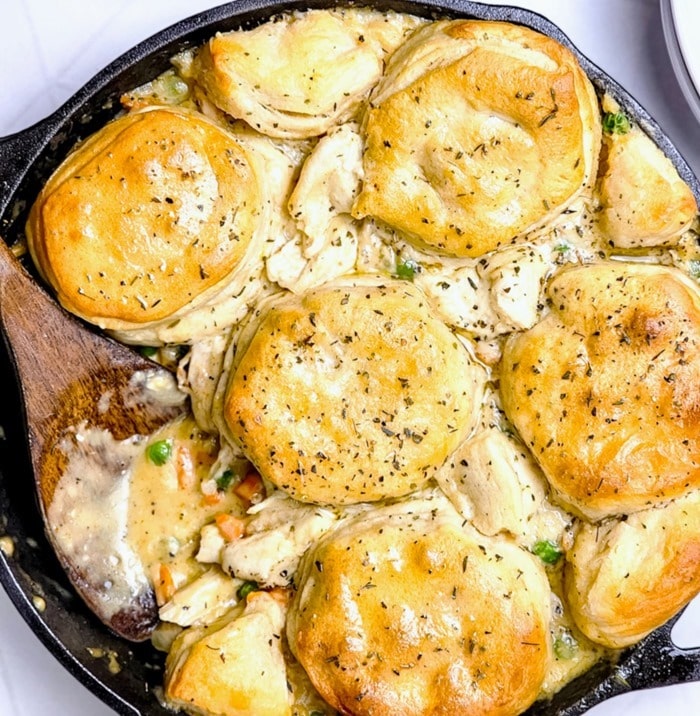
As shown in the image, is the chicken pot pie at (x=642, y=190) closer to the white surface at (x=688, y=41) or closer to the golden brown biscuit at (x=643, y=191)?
the golden brown biscuit at (x=643, y=191)

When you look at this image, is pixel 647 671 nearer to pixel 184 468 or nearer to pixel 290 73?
pixel 184 468

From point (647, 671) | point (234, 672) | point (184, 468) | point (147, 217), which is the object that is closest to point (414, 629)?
point (234, 672)

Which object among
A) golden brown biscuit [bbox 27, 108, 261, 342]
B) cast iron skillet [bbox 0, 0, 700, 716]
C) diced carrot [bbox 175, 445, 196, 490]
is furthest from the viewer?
diced carrot [bbox 175, 445, 196, 490]

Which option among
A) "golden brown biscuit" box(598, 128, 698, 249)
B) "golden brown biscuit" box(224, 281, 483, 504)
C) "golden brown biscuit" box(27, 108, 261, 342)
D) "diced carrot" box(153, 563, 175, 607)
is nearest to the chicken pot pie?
"golden brown biscuit" box(598, 128, 698, 249)

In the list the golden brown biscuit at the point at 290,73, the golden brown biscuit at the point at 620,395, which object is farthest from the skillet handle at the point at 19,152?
the golden brown biscuit at the point at 620,395

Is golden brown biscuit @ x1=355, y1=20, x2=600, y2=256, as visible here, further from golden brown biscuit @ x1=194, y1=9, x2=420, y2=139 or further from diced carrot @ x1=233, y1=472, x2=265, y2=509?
diced carrot @ x1=233, y1=472, x2=265, y2=509
